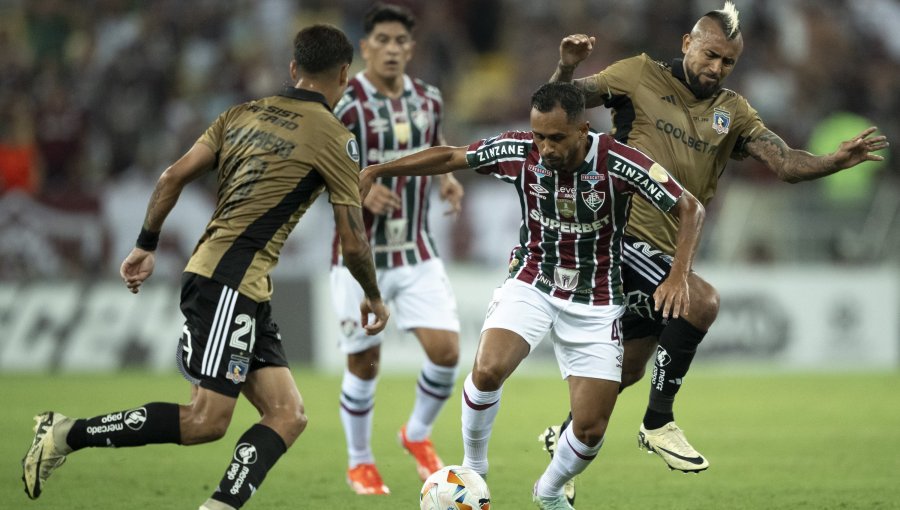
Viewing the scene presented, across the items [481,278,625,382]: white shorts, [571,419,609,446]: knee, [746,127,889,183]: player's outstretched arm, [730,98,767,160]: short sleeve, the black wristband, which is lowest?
[571,419,609,446]: knee

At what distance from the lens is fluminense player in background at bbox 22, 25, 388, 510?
6047mm

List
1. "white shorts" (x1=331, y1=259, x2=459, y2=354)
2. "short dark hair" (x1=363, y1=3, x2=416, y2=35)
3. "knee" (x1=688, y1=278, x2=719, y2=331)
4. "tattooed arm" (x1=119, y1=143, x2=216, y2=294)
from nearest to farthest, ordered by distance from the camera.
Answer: "tattooed arm" (x1=119, y1=143, x2=216, y2=294) < "knee" (x1=688, y1=278, x2=719, y2=331) < "white shorts" (x1=331, y1=259, x2=459, y2=354) < "short dark hair" (x1=363, y1=3, x2=416, y2=35)

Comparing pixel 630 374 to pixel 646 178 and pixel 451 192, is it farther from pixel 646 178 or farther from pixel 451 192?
pixel 451 192

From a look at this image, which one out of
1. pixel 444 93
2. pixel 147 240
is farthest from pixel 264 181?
pixel 444 93

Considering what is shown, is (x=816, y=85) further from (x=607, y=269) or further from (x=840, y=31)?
(x=607, y=269)

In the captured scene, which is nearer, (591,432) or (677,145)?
(591,432)

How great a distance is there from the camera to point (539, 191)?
6.73 m

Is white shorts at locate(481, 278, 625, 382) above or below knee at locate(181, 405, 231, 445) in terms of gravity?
above

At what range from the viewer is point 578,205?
6.65 meters

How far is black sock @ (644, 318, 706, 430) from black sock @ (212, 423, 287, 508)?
2314 mm

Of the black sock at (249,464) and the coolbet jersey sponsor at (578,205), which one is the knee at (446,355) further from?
the black sock at (249,464)

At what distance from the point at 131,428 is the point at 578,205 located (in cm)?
248

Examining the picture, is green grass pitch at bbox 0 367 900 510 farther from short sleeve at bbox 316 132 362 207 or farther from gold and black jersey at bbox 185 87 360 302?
short sleeve at bbox 316 132 362 207

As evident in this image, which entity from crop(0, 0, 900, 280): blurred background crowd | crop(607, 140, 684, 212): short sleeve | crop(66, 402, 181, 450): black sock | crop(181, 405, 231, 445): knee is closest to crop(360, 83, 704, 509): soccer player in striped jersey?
crop(607, 140, 684, 212): short sleeve
